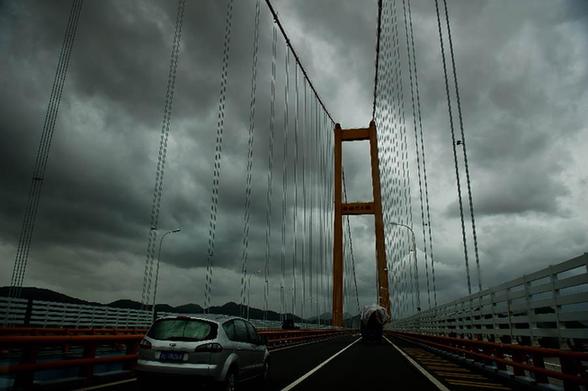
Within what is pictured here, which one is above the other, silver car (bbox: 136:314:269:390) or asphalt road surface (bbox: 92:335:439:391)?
silver car (bbox: 136:314:269:390)

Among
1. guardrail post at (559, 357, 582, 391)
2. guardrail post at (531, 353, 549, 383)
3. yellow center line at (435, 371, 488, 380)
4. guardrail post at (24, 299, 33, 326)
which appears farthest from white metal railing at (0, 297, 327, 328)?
guardrail post at (559, 357, 582, 391)

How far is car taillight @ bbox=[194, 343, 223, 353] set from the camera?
7.02m

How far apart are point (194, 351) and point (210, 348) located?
24 centimetres

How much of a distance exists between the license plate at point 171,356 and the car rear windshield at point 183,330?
8.8 inches

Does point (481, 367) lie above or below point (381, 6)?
below

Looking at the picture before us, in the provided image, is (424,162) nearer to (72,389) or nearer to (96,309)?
(96,309)

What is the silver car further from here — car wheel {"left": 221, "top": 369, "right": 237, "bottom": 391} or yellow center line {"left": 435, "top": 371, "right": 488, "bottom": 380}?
yellow center line {"left": 435, "top": 371, "right": 488, "bottom": 380}

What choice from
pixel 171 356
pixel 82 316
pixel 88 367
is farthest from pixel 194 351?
pixel 82 316

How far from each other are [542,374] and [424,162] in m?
21.0

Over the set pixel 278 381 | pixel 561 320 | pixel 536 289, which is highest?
pixel 536 289

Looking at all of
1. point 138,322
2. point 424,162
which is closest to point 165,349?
point 424,162

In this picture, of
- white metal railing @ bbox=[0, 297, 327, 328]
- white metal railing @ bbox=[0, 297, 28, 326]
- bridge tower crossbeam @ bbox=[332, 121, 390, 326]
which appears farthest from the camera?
bridge tower crossbeam @ bbox=[332, 121, 390, 326]

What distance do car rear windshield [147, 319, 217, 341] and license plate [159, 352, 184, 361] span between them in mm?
223

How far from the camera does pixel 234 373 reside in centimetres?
756
